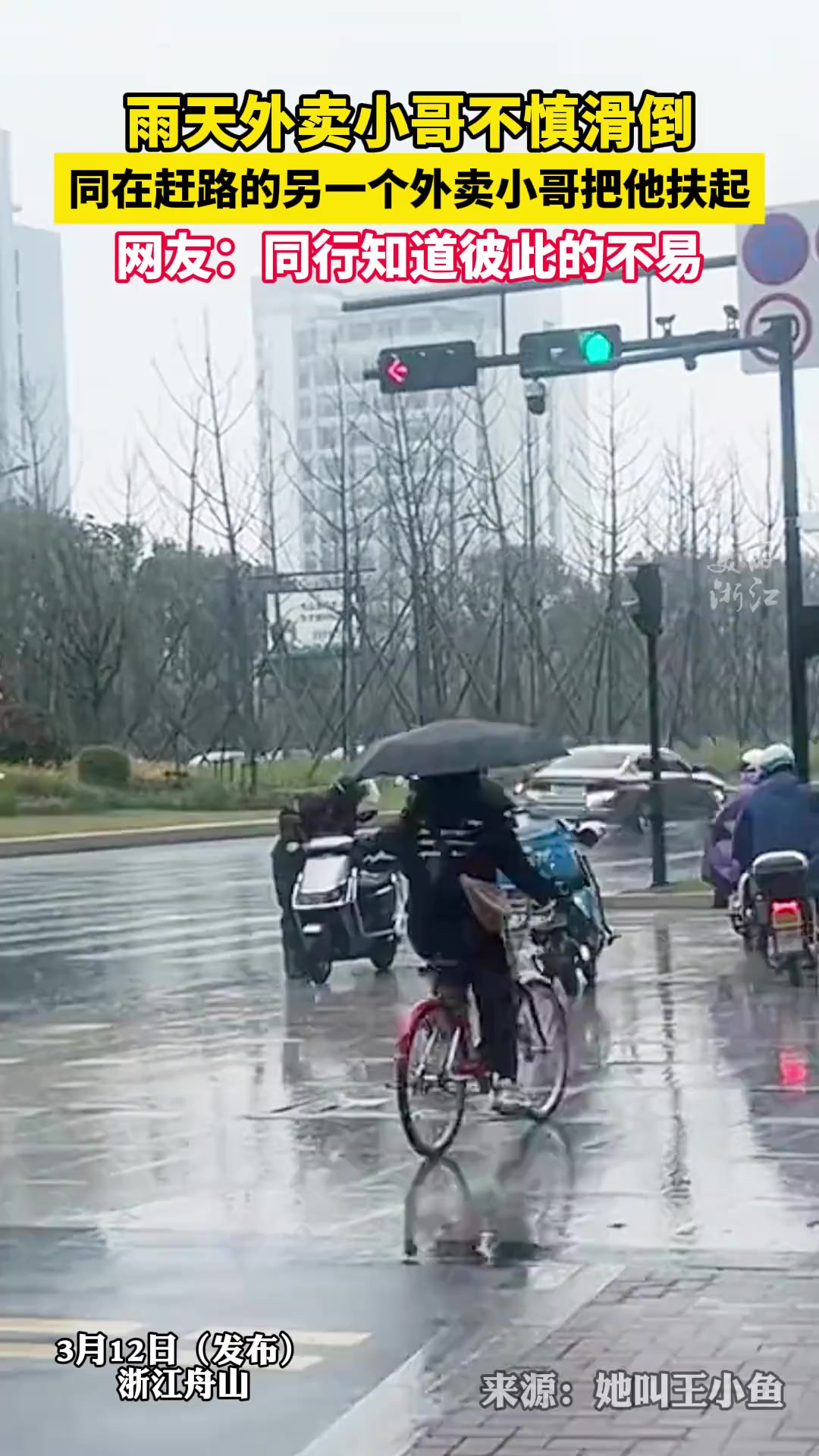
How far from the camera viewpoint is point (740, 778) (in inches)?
717

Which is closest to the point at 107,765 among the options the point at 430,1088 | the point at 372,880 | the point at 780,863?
the point at 372,880

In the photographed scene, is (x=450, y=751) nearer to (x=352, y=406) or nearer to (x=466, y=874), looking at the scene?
(x=466, y=874)

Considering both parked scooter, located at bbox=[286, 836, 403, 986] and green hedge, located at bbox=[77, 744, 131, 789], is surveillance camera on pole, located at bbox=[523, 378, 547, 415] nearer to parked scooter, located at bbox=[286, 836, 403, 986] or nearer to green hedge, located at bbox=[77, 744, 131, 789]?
parked scooter, located at bbox=[286, 836, 403, 986]

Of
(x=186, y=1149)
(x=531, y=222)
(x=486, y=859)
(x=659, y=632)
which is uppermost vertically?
(x=531, y=222)

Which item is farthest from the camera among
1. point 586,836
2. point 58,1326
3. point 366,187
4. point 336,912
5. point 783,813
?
point 336,912

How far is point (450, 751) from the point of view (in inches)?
388

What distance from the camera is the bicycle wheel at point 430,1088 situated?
28.6 feet

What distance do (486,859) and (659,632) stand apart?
1188 cm

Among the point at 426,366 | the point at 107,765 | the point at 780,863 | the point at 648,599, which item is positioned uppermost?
the point at 426,366

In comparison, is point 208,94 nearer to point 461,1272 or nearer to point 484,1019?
point 484,1019

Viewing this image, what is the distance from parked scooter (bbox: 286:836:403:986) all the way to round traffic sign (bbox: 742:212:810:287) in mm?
5366

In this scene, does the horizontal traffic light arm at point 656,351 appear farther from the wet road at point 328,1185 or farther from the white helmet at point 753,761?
the wet road at point 328,1185

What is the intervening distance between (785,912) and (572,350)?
5.39 meters

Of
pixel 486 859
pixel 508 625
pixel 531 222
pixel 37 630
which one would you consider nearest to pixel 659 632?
pixel 508 625
